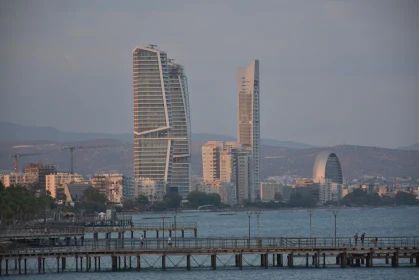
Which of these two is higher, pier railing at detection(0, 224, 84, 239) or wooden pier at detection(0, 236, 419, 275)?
pier railing at detection(0, 224, 84, 239)

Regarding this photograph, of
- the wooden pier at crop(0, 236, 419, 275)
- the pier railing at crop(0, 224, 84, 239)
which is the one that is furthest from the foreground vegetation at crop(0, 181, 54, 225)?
the wooden pier at crop(0, 236, 419, 275)

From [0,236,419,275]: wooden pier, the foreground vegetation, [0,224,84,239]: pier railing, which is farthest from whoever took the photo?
the foreground vegetation

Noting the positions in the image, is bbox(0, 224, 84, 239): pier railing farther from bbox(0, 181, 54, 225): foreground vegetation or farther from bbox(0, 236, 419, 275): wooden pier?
bbox(0, 181, 54, 225): foreground vegetation

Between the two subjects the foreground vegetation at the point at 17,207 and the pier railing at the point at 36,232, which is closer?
the pier railing at the point at 36,232

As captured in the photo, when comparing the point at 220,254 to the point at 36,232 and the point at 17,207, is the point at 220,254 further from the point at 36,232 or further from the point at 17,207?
the point at 17,207

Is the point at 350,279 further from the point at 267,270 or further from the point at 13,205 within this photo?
the point at 13,205

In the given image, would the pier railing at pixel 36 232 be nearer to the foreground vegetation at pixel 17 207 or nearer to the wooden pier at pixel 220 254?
the wooden pier at pixel 220 254

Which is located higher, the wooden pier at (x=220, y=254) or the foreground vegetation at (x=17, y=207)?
the foreground vegetation at (x=17, y=207)

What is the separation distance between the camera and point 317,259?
105062mm

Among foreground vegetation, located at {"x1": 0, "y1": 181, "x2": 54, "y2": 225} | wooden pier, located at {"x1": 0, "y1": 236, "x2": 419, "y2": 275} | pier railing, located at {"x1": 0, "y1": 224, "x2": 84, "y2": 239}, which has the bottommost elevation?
wooden pier, located at {"x1": 0, "y1": 236, "x2": 419, "y2": 275}

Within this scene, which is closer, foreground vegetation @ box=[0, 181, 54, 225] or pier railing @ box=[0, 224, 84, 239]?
pier railing @ box=[0, 224, 84, 239]

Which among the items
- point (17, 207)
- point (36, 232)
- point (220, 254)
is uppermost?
point (17, 207)

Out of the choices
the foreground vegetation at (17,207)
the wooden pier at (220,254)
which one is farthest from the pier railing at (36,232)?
the foreground vegetation at (17,207)

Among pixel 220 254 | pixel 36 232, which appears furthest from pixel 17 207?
pixel 220 254
